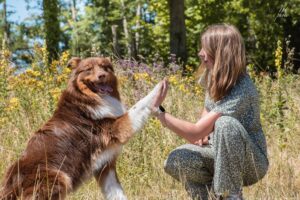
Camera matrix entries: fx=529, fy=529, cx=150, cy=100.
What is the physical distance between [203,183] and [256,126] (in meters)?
0.74

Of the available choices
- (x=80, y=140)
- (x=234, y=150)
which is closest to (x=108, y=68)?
(x=80, y=140)

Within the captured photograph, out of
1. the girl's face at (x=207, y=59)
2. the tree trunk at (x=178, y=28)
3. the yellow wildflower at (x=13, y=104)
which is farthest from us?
the tree trunk at (x=178, y=28)

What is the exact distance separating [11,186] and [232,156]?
180cm

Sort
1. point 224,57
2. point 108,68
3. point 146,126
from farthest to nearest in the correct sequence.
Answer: point 146,126, point 108,68, point 224,57

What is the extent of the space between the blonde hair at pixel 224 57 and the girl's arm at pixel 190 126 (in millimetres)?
209

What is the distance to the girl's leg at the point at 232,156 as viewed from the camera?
4262 millimetres

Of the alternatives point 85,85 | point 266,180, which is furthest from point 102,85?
point 266,180

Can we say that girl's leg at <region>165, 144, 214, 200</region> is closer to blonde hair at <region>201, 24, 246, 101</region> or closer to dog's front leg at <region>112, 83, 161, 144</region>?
dog's front leg at <region>112, 83, 161, 144</region>

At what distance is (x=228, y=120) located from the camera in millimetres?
4266

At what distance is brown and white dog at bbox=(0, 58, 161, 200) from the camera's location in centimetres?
428

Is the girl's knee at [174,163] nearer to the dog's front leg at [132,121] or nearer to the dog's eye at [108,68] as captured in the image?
the dog's front leg at [132,121]

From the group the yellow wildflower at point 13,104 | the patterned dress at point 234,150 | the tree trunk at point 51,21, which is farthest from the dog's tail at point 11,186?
the tree trunk at point 51,21

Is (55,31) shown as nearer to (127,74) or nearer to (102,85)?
(127,74)

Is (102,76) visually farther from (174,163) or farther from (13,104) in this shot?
(13,104)
